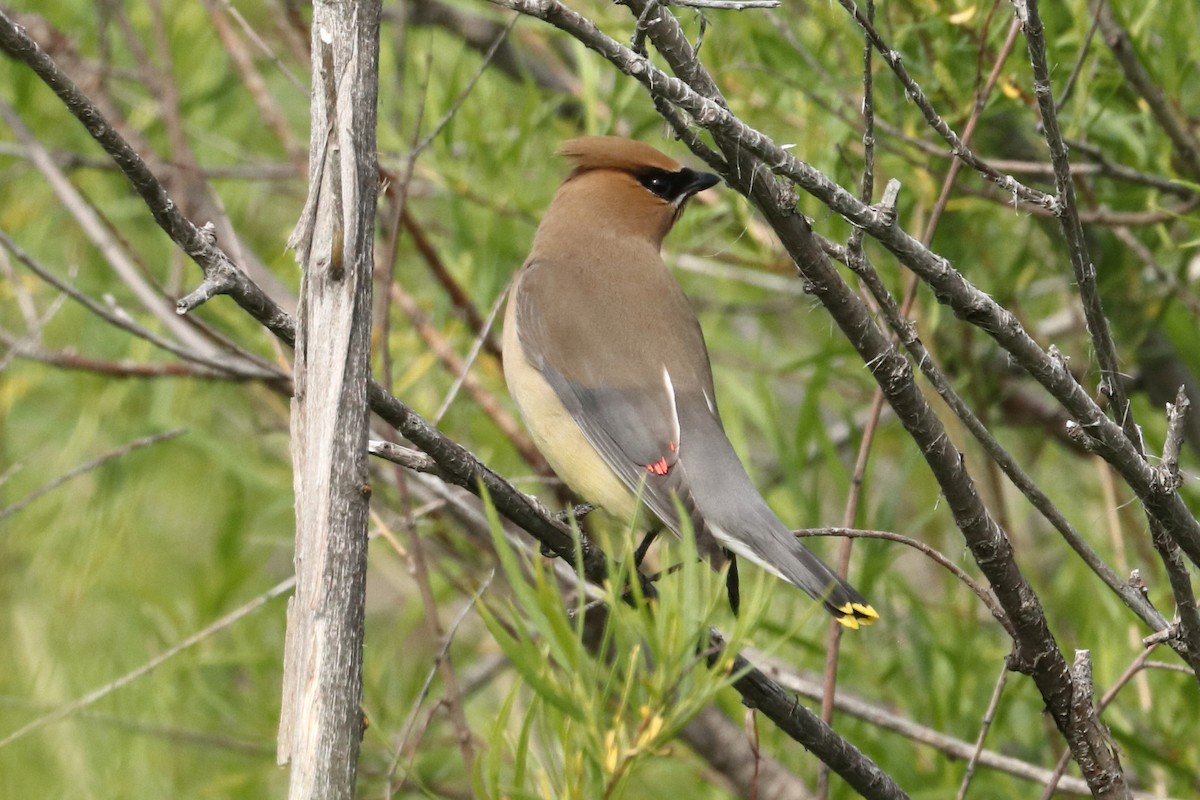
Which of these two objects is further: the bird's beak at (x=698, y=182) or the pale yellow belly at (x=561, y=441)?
the bird's beak at (x=698, y=182)

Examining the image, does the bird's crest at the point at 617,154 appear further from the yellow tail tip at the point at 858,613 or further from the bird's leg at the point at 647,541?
the yellow tail tip at the point at 858,613

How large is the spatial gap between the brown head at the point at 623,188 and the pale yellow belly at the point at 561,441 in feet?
1.62

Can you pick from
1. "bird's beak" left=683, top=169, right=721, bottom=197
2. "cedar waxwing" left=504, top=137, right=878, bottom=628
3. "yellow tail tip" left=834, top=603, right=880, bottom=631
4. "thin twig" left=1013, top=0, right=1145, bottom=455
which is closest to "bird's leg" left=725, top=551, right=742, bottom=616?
"cedar waxwing" left=504, top=137, right=878, bottom=628

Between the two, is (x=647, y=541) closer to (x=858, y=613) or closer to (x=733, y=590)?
(x=733, y=590)

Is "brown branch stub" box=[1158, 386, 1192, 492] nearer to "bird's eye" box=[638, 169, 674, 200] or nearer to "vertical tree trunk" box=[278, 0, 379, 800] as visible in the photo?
"vertical tree trunk" box=[278, 0, 379, 800]

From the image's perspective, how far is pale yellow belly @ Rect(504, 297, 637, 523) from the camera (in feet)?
10.4

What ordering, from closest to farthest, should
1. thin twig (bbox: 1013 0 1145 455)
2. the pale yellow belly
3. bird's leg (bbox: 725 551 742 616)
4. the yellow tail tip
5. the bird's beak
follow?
thin twig (bbox: 1013 0 1145 455), the yellow tail tip, bird's leg (bbox: 725 551 742 616), the pale yellow belly, the bird's beak

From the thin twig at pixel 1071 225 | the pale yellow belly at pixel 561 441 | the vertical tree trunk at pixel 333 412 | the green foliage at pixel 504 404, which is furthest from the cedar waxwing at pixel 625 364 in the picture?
the vertical tree trunk at pixel 333 412

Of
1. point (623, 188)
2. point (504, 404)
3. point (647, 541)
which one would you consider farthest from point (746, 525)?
point (504, 404)

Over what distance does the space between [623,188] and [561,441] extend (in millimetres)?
818

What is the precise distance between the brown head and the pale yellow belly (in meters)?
0.49

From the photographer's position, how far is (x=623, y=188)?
12.3 feet

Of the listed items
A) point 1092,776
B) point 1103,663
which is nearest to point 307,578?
point 1092,776

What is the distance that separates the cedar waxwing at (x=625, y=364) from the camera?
9.77ft
